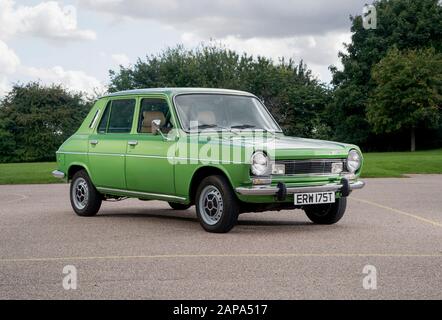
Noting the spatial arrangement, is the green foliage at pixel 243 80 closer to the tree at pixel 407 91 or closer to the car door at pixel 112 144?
the tree at pixel 407 91

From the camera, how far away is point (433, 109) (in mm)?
53125

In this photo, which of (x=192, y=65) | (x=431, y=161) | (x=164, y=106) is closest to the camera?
(x=164, y=106)

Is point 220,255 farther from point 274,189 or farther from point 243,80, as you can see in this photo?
point 243,80

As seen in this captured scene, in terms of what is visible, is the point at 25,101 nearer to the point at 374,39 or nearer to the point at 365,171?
the point at 374,39

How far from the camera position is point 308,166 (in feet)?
31.1

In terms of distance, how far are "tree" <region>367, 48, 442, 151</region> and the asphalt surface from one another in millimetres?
41947

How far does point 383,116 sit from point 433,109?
11.6ft

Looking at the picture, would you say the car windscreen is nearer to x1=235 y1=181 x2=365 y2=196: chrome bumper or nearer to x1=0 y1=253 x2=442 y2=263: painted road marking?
x1=235 y1=181 x2=365 y2=196: chrome bumper

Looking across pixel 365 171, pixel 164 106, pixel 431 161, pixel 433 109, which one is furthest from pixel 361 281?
pixel 433 109

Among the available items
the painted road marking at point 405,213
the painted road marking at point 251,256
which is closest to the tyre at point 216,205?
the painted road marking at point 251,256

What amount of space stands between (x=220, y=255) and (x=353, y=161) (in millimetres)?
3147

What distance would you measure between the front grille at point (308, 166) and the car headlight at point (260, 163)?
190mm

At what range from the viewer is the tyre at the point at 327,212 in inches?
406

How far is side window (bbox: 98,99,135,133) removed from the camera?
11102 mm
